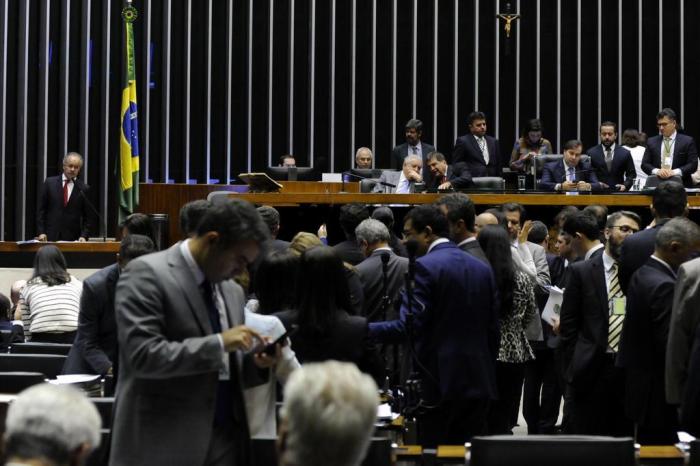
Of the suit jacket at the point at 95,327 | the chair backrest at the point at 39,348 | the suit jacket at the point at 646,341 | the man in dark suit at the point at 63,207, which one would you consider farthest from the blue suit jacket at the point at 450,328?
the man in dark suit at the point at 63,207

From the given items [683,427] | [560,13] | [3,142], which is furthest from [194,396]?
[560,13]

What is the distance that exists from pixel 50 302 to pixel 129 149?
5.94 metres

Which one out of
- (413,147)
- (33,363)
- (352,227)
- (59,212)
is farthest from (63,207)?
(33,363)

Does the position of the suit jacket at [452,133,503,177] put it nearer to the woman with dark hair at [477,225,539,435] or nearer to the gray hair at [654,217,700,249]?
the woman with dark hair at [477,225,539,435]

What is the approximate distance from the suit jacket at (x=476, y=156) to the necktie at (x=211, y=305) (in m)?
8.81

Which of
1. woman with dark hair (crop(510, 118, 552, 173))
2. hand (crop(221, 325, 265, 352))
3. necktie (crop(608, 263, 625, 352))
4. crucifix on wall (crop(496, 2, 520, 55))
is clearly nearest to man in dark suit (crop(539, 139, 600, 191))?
woman with dark hair (crop(510, 118, 552, 173))

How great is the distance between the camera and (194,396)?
333 cm

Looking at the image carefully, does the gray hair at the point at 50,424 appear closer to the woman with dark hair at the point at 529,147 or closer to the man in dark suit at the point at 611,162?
the man in dark suit at the point at 611,162

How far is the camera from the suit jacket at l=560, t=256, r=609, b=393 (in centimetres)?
582

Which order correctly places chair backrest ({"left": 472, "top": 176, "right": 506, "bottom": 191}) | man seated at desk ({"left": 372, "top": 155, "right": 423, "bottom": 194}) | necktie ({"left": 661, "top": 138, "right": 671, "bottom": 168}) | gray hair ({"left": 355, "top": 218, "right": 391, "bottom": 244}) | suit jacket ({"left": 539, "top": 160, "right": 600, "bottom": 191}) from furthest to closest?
necktie ({"left": 661, "top": 138, "right": 671, "bottom": 168}) → suit jacket ({"left": 539, "top": 160, "right": 600, "bottom": 191}) → chair backrest ({"left": 472, "top": 176, "right": 506, "bottom": 191}) → man seated at desk ({"left": 372, "top": 155, "right": 423, "bottom": 194}) → gray hair ({"left": 355, "top": 218, "right": 391, "bottom": 244})

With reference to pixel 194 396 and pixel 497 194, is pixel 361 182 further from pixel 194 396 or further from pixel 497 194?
pixel 194 396

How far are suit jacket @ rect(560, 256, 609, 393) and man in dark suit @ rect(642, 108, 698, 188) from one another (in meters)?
5.69

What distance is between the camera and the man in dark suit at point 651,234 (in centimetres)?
551

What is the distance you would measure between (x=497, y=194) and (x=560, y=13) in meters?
5.68
